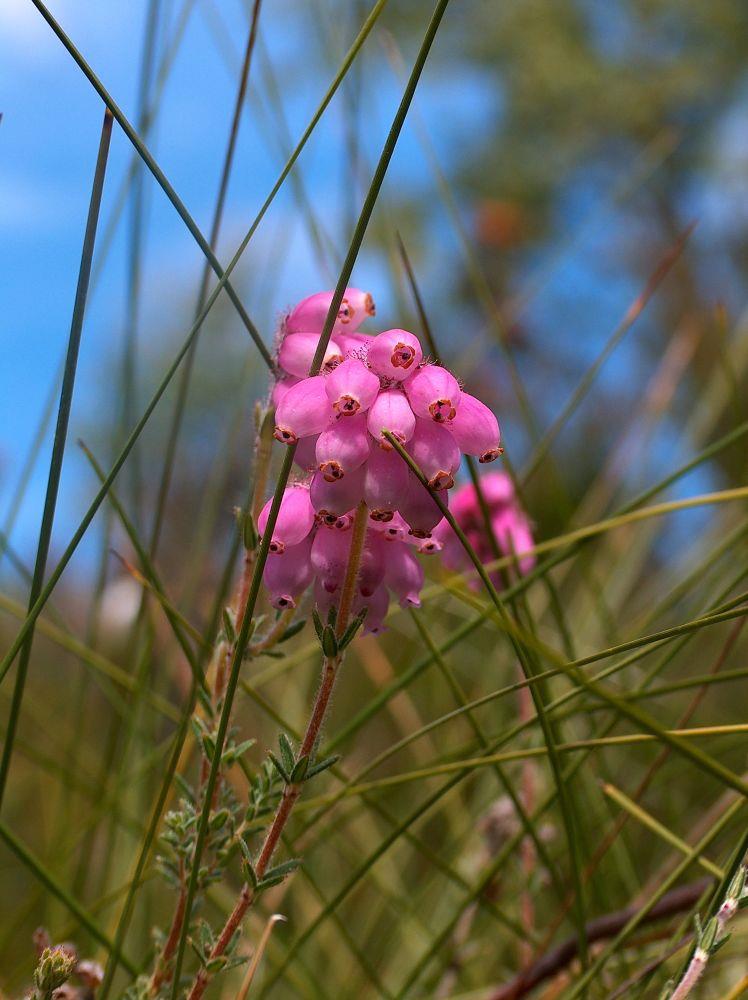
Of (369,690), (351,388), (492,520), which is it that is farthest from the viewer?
(369,690)

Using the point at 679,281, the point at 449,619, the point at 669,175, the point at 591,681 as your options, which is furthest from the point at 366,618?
the point at 669,175

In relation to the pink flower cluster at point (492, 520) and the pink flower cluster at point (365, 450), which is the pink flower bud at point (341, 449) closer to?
the pink flower cluster at point (365, 450)

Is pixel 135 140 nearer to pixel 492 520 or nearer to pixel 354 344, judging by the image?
pixel 354 344

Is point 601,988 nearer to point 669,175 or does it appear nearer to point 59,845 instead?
point 59,845

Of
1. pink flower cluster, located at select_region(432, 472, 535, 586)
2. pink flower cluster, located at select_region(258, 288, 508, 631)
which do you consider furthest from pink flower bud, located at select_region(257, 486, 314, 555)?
pink flower cluster, located at select_region(432, 472, 535, 586)

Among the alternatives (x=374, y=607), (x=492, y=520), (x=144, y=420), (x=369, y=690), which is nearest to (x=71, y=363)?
(x=144, y=420)

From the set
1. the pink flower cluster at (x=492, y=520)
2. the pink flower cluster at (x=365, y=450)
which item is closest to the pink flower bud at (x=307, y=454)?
the pink flower cluster at (x=365, y=450)
